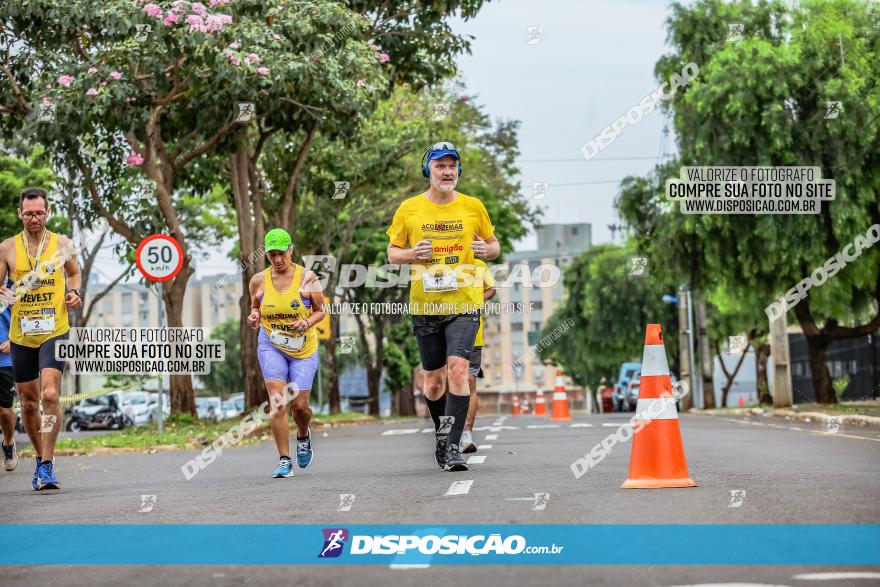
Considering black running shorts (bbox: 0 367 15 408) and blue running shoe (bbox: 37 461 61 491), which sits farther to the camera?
black running shorts (bbox: 0 367 15 408)

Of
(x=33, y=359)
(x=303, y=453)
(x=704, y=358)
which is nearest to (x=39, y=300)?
(x=33, y=359)

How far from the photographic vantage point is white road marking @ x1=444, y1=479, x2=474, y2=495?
8.24 m

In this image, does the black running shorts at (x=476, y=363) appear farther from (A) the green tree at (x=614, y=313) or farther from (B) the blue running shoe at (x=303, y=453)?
(A) the green tree at (x=614, y=313)

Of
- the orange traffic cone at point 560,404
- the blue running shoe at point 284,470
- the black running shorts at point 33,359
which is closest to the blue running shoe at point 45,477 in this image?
the black running shorts at point 33,359

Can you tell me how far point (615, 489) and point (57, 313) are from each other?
4632mm

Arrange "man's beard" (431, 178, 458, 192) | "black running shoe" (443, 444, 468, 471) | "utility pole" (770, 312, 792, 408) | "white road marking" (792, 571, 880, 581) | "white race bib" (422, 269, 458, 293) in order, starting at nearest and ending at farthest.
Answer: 1. "white road marking" (792, 571, 880, 581)
2. "white race bib" (422, 269, 458, 293)
3. "man's beard" (431, 178, 458, 192)
4. "black running shoe" (443, 444, 468, 471)
5. "utility pole" (770, 312, 792, 408)

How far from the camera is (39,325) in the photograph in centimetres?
1054

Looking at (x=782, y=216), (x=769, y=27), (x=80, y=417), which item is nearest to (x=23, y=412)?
(x=782, y=216)

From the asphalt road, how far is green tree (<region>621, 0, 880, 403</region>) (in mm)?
14551

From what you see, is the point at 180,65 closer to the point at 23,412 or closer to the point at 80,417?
the point at 23,412

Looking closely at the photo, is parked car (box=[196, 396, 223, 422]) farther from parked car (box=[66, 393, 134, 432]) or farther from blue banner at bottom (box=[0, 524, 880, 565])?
blue banner at bottom (box=[0, 524, 880, 565])

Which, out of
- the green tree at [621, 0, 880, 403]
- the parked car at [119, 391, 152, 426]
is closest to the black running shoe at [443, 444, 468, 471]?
the green tree at [621, 0, 880, 403]

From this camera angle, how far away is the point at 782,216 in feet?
92.7

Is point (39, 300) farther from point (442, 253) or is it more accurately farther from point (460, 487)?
point (460, 487)
